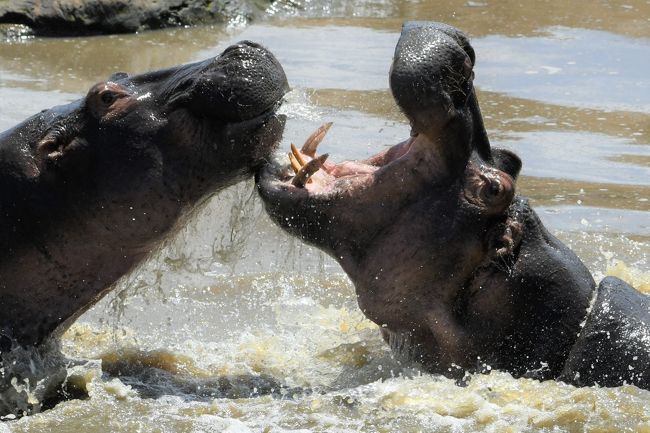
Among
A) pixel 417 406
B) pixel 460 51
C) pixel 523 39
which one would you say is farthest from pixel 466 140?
pixel 523 39

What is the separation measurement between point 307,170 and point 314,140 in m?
0.19

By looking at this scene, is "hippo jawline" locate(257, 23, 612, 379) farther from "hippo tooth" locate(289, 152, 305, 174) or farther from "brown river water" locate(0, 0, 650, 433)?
"brown river water" locate(0, 0, 650, 433)

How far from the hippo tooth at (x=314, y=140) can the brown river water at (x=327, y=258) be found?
0.36 ft

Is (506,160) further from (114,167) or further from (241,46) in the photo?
(114,167)

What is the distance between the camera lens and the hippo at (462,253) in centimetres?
532

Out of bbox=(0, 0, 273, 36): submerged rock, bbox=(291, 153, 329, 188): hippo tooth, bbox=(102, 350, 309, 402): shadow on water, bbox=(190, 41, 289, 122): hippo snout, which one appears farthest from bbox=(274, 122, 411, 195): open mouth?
bbox=(0, 0, 273, 36): submerged rock

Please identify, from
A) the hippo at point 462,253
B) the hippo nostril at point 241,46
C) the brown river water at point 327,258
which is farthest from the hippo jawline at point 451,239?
A: the hippo nostril at point 241,46

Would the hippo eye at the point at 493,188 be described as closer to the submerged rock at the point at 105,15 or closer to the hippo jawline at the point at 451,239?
the hippo jawline at the point at 451,239

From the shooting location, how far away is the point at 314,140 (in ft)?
18.3

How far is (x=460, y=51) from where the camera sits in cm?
524

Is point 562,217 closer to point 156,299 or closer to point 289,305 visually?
point 289,305

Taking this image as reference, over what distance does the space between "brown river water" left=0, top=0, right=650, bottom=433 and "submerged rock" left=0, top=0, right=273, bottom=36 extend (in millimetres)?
253

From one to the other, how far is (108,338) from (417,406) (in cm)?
183

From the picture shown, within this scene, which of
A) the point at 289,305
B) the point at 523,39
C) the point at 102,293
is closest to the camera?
the point at 102,293
